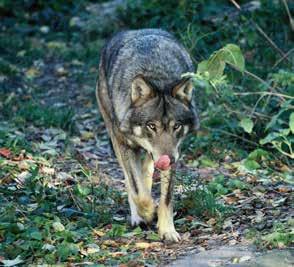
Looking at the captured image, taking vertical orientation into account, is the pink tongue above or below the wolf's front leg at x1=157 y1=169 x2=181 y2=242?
above

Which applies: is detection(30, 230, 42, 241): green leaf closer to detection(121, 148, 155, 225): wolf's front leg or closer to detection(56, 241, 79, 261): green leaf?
detection(56, 241, 79, 261): green leaf

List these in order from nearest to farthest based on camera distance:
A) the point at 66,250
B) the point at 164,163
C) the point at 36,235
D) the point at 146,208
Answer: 1. the point at 66,250
2. the point at 36,235
3. the point at 164,163
4. the point at 146,208

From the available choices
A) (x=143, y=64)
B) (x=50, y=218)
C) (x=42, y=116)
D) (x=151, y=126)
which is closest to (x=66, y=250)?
(x=50, y=218)

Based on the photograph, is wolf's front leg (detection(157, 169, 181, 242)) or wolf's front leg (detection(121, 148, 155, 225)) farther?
wolf's front leg (detection(121, 148, 155, 225))

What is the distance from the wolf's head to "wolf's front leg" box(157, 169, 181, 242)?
30 cm

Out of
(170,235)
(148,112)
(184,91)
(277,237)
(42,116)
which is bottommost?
(42,116)

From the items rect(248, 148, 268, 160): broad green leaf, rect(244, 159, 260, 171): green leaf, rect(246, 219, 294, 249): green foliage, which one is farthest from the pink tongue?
rect(248, 148, 268, 160): broad green leaf

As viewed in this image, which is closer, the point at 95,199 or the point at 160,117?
the point at 160,117

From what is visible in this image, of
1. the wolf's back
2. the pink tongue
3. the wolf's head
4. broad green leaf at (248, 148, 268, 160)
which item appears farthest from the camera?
broad green leaf at (248, 148, 268, 160)

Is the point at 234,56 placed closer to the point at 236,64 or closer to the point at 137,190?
the point at 236,64

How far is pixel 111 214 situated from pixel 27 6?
29.8 ft

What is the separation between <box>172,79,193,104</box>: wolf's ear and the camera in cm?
654

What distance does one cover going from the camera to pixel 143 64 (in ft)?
23.1

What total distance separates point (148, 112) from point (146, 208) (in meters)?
0.81
